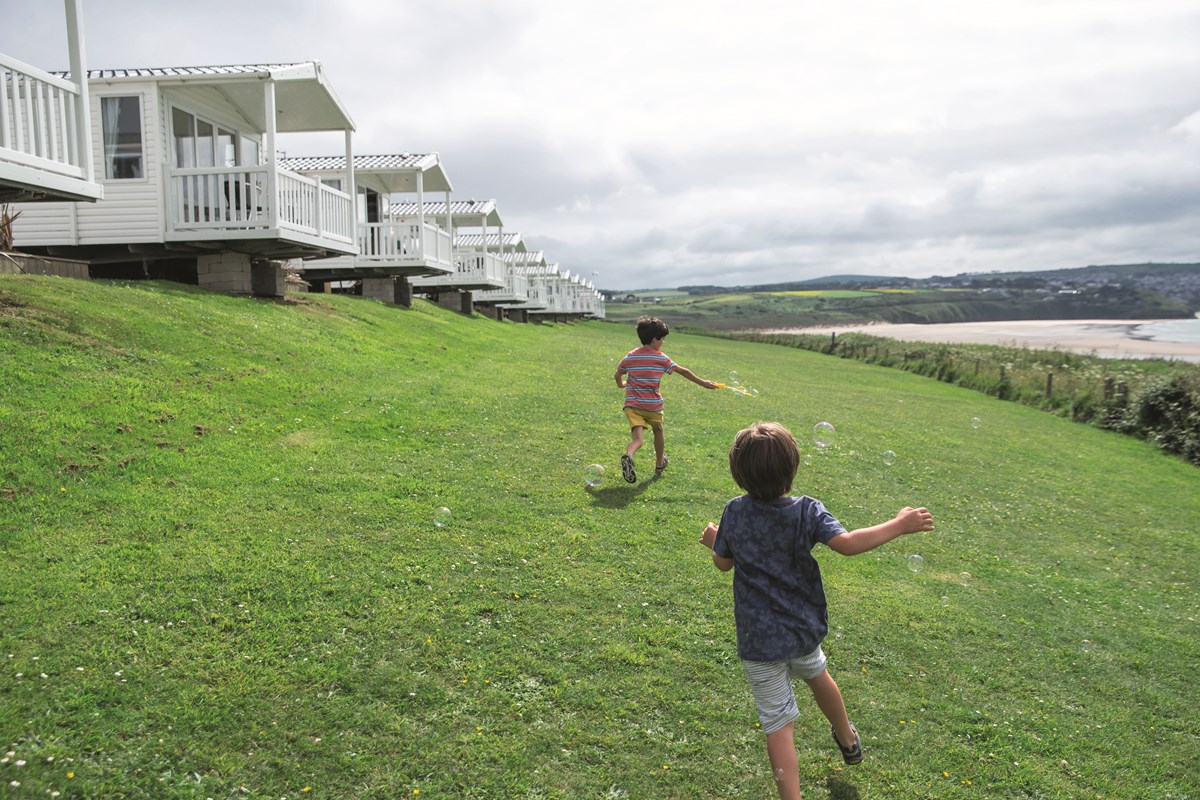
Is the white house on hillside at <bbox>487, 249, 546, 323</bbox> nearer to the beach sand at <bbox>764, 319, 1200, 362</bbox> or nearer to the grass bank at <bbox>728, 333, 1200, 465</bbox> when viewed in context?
the grass bank at <bbox>728, 333, 1200, 465</bbox>

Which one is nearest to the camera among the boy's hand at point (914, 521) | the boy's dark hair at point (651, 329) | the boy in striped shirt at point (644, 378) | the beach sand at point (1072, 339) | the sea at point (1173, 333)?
the boy's hand at point (914, 521)

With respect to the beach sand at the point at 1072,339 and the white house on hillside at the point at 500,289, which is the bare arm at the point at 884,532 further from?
the beach sand at the point at 1072,339

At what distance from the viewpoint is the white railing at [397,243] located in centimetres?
2660

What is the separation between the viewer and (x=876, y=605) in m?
6.59

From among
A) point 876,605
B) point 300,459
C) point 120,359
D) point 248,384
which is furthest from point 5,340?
point 876,605

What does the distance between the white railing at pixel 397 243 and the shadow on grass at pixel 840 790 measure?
24254mm

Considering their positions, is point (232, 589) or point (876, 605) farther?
point (876, 605)

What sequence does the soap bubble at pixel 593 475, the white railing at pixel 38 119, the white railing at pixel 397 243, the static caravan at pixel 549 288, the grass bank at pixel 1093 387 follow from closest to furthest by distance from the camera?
the soap bubble at pixel 593 475, the white railing at pixel 38 119, the grass bank at pixel 1093 387, the white railing at pixel 397 243, the static caravan at pixel 549 288

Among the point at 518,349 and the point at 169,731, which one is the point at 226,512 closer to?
the point at 169,731

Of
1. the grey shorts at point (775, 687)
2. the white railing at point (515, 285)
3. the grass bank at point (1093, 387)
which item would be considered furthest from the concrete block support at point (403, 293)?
the grey shorts at point (775, 687)

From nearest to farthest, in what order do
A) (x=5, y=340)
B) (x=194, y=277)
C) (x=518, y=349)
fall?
1. (x=5, y=340)
2. (x=194, y=277)
3. (x=518, y=349)

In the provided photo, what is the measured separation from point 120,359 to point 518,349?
1479cm

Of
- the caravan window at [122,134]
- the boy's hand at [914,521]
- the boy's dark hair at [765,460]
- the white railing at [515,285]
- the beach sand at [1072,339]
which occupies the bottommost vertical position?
the beach sand at [1072,339]

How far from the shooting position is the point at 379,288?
29.5 meters
